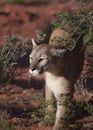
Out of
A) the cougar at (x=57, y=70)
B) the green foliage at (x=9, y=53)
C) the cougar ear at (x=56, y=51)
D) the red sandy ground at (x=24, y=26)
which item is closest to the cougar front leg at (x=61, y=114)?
the cougar at (x=57, y=70)

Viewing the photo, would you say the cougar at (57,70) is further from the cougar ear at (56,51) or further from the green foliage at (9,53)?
the green foliage at (9,53)

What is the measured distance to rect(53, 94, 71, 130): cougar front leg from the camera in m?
8.83

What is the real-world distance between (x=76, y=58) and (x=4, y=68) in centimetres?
139

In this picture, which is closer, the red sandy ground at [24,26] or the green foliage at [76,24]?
the green foliage at [76,24]

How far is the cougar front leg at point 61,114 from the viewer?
348 inches

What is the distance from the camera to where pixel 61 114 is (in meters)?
9.02

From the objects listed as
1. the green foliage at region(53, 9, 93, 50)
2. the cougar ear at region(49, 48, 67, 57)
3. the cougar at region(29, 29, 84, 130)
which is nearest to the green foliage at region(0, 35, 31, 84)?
the cougar at region(29, 29, 84, 130)

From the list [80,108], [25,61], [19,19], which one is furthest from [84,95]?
[19,19]

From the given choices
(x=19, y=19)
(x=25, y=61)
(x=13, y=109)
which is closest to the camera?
(x=13, y=109)

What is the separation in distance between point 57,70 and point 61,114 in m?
0.73

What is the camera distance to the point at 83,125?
920cm

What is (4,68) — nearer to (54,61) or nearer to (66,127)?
(54,61)

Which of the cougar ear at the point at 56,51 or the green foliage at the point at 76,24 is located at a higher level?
the green foliage at the point at 76,24

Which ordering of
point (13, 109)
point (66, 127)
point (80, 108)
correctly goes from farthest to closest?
1. point (13, 109)
2. point (80, 108)
3. point (66, 127)
